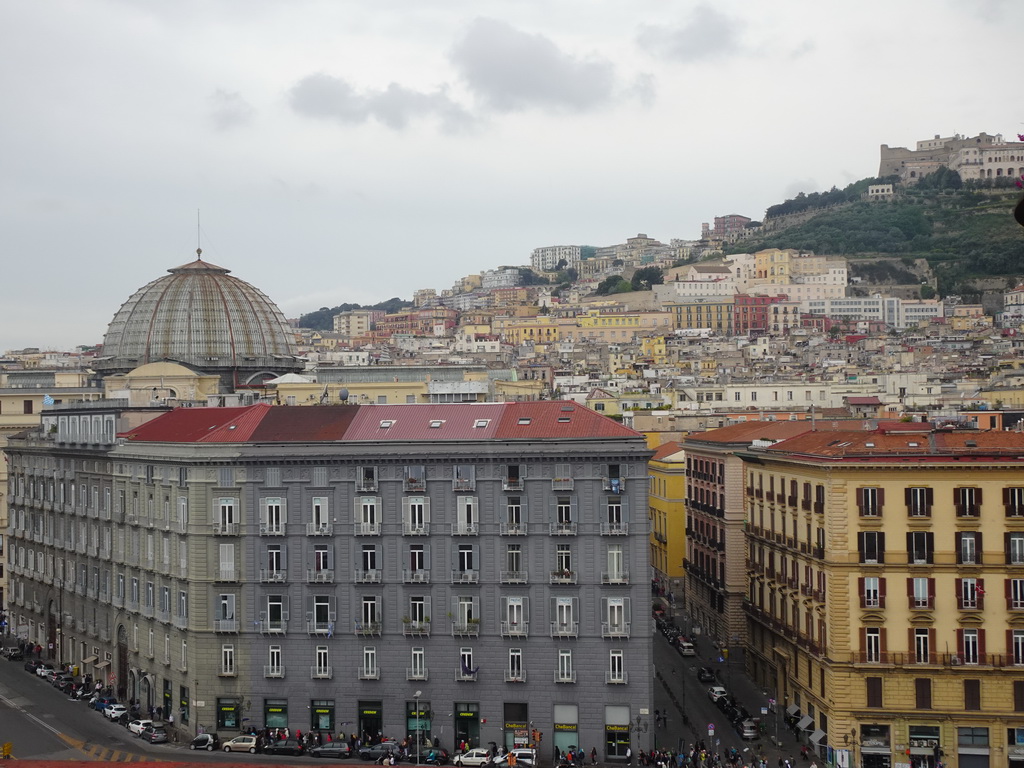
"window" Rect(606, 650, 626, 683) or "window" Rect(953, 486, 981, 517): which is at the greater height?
"window" Rect(953, 486, 981, 517)

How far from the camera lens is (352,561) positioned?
204ft

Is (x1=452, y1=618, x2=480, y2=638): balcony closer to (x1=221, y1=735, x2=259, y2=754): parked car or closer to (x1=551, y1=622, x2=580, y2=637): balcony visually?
(x1=551, y1=622, x2=580, y2=637): balcony

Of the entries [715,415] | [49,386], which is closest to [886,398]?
[715,415]

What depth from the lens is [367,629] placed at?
61.5m

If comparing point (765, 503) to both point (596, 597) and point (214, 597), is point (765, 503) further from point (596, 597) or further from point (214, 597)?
point (214, 597)

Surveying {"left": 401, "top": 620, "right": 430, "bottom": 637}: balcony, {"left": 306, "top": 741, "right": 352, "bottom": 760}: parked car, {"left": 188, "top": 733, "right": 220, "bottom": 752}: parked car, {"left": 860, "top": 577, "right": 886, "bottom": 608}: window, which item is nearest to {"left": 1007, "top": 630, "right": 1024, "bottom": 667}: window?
{"left": 860, "top": 577, "right": 886, "bottom": 608}: window

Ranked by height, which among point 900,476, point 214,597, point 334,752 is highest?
point 900,476

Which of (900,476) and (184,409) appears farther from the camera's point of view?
(184,409)

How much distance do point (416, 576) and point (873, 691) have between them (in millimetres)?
18868

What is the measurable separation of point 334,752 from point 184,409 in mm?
22634

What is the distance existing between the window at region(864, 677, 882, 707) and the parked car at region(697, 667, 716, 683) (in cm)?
1609

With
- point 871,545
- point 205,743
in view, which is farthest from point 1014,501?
point 205,743

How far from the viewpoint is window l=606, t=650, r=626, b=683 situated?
5891cm

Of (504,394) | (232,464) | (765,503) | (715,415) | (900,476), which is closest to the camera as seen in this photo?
(900,476)
